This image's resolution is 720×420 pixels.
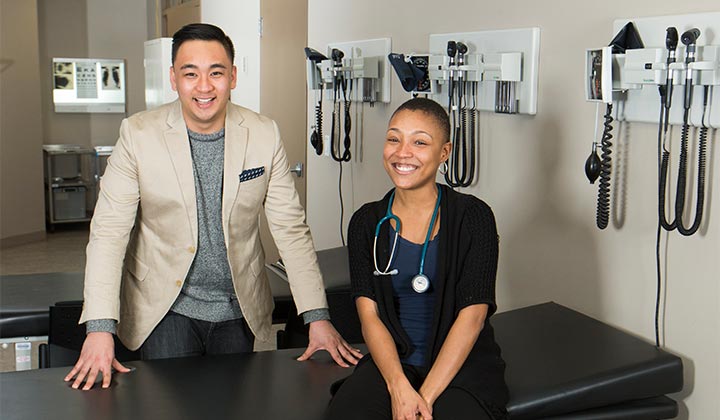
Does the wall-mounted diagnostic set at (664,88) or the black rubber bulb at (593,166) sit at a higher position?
the wall-mounted diagnostic set at (664,88)

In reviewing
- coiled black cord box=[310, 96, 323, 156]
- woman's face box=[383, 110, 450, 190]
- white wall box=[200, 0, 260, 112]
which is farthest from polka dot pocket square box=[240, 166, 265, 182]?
white wall box=[200, 0, 260, 112]

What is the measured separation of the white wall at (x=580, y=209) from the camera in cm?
182

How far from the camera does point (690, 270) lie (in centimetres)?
182

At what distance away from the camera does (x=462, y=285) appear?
1662 millimetres

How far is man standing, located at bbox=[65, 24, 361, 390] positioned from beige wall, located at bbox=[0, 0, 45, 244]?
17.1ft

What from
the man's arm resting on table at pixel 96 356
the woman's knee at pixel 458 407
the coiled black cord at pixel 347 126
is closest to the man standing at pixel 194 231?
the man's arm resting on table at pixel 96 356

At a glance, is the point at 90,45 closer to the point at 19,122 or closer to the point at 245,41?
the point at 19,122

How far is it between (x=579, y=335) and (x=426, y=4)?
1449mm

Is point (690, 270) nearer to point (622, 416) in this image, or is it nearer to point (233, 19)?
point (622, 416)

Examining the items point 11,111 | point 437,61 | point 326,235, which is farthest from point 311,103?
point 11,111

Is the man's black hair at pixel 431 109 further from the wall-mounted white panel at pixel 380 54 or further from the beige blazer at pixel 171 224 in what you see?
the wall-mounted white panel at pixel 380 54

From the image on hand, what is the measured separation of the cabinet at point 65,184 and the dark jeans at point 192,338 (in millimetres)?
5814

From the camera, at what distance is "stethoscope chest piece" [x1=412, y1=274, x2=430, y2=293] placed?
1.66m

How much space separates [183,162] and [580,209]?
104 cm
